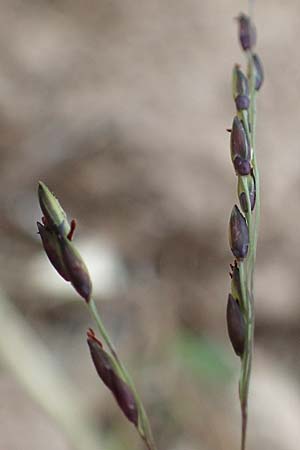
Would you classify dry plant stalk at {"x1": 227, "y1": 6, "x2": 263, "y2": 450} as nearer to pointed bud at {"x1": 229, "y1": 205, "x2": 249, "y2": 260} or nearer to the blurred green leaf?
pointed bud at {"x1": 229, "y1": 205, "x2": 249, "y2": 260}

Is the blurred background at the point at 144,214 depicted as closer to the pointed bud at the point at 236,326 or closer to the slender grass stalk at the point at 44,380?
the slender grass stalk at the point at 44,380

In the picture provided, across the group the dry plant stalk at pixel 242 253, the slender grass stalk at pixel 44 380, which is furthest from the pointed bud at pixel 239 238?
the slender grass stalk at pixel 44 380

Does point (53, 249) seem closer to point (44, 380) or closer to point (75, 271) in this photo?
point (75, 271)

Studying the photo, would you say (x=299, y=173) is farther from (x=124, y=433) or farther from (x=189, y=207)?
(x=124, y=433)

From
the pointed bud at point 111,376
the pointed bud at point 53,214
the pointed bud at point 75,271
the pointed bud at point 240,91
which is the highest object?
the pointed bud at point 240,91

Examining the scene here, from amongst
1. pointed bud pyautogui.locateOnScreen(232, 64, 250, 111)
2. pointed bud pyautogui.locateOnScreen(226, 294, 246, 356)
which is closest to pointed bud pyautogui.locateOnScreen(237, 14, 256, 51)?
pointed bud pyautogui.locateOnScreen(232, 64, 250, 111)

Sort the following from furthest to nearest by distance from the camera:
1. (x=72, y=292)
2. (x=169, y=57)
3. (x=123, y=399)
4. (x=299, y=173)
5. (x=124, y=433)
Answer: (x=169, y=57) → (x=299, y=173) → (x=72, y=292) → (x=124, y=433) → (x=123, y=399)

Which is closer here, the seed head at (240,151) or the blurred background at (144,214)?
the seed head at (240,151)

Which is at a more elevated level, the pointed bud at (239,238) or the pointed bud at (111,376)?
the pointed bud at (239,238)

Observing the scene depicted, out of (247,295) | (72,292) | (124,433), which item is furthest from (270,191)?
(247,295)
